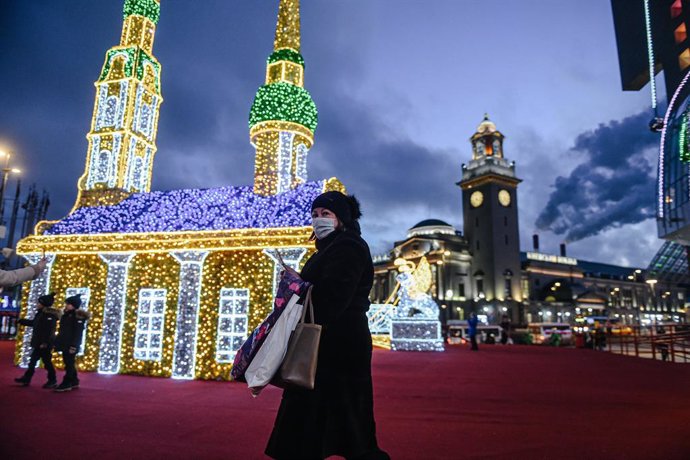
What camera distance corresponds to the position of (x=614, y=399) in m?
6.83

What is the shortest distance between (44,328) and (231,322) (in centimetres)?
322

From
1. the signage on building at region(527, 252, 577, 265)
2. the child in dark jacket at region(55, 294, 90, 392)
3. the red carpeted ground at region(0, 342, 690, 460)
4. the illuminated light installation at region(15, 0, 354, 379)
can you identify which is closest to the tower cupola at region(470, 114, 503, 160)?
the signage on building at region(527, 252, 577, 265)

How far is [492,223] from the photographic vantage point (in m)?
53.3

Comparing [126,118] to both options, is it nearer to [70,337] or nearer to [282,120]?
[282,120]

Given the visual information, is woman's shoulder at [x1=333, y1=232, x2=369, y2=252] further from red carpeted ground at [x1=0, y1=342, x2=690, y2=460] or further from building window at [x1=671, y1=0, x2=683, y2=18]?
building window at [x1=671, y1=0, x2=683, y2=18]

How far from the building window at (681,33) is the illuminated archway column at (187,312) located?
83.9 ft

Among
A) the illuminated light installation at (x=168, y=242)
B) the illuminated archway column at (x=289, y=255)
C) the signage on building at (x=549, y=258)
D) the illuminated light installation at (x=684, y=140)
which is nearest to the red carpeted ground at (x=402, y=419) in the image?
the illuminated light installation at (x=168, y=242)

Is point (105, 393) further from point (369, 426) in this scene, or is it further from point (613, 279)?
point (613, 279)

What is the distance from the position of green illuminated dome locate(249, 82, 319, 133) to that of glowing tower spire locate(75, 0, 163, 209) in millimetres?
3082

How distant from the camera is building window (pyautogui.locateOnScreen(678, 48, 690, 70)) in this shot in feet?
70.6

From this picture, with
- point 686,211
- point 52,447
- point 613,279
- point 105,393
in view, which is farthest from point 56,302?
point 613,279

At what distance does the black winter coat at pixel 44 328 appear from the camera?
7652mm

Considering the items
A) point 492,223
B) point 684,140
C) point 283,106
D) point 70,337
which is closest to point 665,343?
point 684,140

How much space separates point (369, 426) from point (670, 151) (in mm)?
22877
